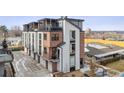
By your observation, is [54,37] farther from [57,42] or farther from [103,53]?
[103,53]

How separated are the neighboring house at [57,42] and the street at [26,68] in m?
0.08

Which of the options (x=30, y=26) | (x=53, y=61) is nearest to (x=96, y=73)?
(x=53, y=61)

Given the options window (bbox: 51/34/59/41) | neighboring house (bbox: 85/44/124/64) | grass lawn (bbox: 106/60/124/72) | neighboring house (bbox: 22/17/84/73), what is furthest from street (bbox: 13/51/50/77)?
grass lawn (bbox: 106/60/124/72)

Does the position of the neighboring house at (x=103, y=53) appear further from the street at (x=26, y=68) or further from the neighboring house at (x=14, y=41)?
the neighboring house at (x=14, y=41)

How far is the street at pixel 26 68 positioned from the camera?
2861mm

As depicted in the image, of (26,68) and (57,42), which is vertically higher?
(57,42)

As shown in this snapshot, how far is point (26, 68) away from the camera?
289 centimetres

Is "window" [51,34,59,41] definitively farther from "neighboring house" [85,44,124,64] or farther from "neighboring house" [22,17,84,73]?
"neighboring house" [85,44,124,64]

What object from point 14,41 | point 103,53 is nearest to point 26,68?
point 14,41

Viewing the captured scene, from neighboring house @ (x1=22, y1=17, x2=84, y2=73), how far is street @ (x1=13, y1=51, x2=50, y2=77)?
79mm

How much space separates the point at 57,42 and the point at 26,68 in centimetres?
60

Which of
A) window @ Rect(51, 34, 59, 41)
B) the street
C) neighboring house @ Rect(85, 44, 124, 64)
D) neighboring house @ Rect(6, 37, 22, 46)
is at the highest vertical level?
window @ Rect(51, 34, 59, 41)

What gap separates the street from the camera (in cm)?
286

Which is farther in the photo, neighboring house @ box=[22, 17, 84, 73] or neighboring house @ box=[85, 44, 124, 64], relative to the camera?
neighboring house @ box=[85, 44, 124, 64]
